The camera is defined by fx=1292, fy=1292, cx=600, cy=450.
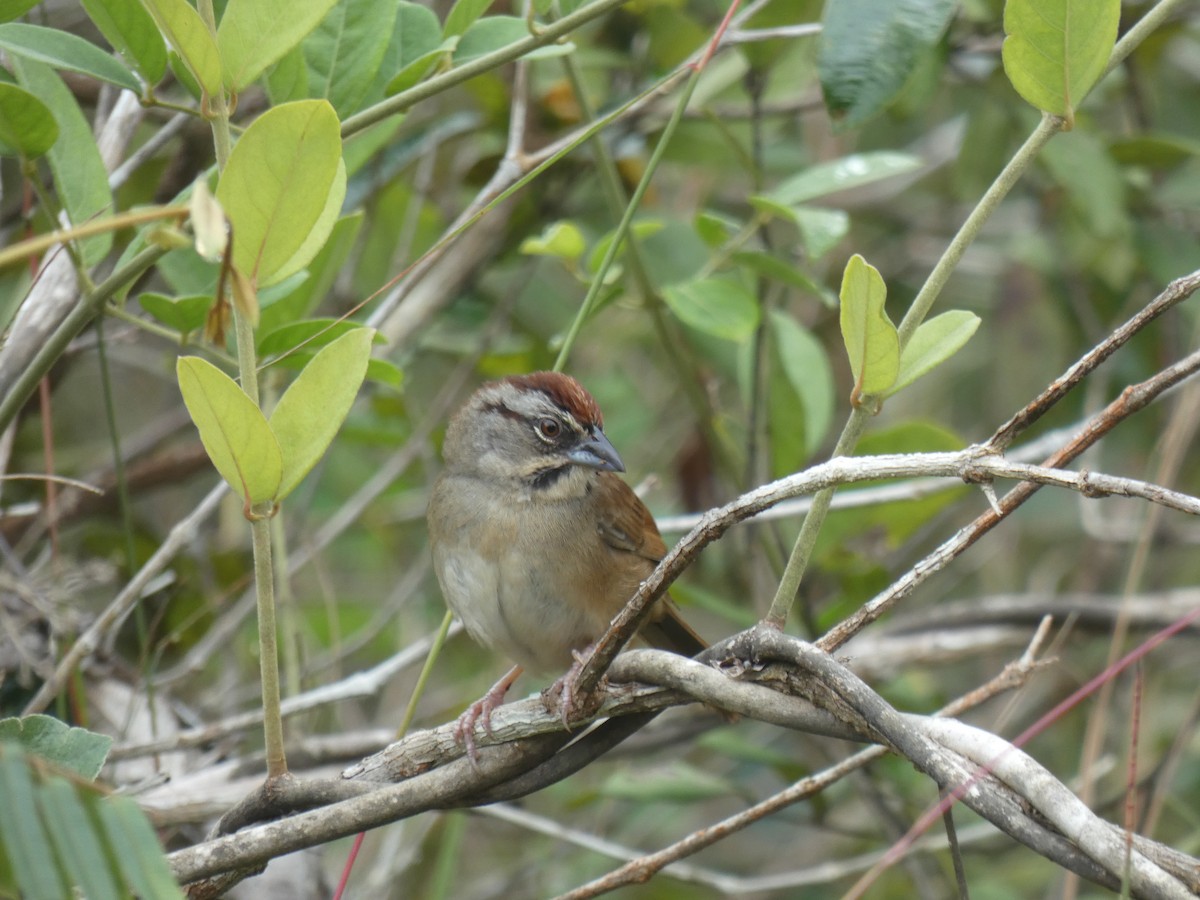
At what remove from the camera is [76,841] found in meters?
1.42

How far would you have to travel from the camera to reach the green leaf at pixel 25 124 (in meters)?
2.19

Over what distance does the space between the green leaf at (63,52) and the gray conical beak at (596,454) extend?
190 cm

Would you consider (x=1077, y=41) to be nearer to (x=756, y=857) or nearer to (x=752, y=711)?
(x=752, y=711)

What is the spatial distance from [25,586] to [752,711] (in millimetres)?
2175

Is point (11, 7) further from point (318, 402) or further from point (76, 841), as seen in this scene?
point (76, 841)

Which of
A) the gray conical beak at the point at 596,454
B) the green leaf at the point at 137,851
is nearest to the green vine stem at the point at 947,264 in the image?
the green leaf at the point at 137,851

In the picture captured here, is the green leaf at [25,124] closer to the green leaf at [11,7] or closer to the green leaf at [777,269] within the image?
the green leaf at [11,7]

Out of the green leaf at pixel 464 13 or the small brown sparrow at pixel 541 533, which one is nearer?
the green leaf at pixel 464 13

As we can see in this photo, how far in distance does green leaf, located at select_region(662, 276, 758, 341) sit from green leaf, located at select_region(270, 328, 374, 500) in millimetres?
1689

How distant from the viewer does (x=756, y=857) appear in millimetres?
6312

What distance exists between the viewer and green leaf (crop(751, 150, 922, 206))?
355 centimetres

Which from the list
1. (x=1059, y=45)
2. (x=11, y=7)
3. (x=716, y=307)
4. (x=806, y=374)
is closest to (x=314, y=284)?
(x=716, y=307)

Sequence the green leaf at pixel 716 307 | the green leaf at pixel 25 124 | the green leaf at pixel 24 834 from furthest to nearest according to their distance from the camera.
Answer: the green leaf at pixel 716 307 < the green leaf at pixel 25 124 < the green leaf at pixel 24 834

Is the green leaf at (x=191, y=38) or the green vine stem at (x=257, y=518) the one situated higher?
the green leaf at (x=191, y=38)
